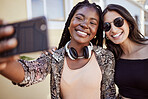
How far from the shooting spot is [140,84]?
166cm

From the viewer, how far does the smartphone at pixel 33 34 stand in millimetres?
845

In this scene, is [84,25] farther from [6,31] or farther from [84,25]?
[6,31]

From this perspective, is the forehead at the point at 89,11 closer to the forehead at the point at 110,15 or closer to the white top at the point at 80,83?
the forehead at the point at 110,15

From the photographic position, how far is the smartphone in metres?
0.85

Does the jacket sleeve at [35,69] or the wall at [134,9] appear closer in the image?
the jacket sleeve at [35,69]

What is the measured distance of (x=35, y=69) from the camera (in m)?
1.31

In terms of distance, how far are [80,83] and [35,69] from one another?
1.58 ft

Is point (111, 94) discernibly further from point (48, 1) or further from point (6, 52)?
point (48, 1)

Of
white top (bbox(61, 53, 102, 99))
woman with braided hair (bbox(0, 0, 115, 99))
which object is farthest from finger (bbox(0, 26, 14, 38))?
white top (bbox(61, 53, 102, 99))

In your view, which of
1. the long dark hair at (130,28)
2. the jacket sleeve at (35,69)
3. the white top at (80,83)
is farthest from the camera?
the long dark hair at (130,28)

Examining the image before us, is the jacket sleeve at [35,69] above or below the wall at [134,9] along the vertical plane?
below

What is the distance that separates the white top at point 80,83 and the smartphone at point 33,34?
2.48 ft

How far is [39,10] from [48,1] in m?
0.41

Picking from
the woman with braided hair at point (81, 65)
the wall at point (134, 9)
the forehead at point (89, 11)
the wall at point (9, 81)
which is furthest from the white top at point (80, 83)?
the wall at point (134, 9)
